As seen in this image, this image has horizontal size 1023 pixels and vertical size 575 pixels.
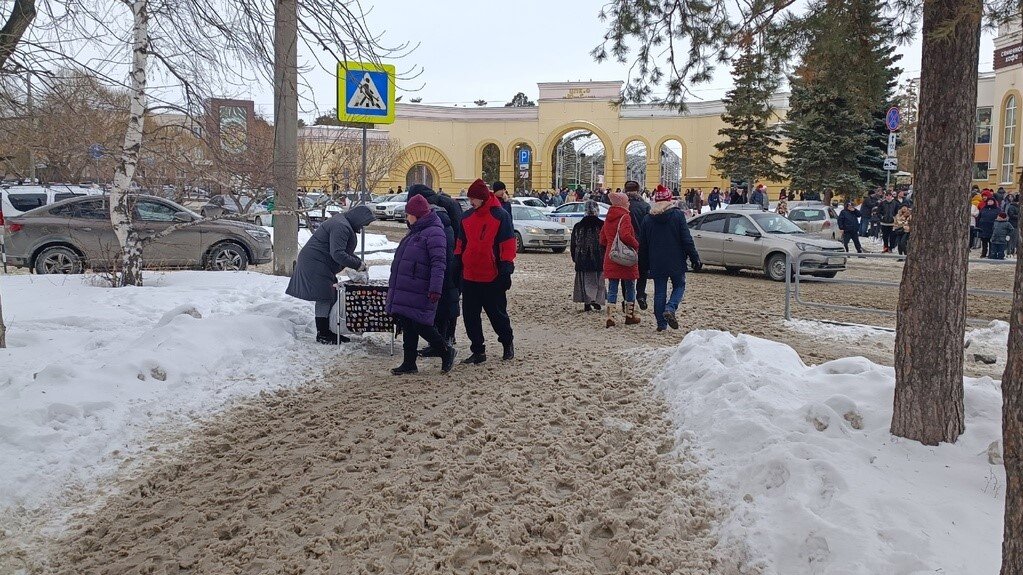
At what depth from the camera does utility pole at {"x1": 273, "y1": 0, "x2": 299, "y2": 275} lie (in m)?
8.77

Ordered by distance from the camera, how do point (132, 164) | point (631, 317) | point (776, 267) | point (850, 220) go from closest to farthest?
point (631, 317)
point (132, 164)
point (776, 267)
point (850, 220)

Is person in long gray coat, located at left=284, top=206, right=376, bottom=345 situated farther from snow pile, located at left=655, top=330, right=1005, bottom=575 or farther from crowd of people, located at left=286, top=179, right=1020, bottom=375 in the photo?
snow pile, located at left=655, top=330, right=1005, bottom=575

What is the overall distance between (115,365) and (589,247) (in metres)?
6.87

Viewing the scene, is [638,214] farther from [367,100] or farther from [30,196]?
[30,196]

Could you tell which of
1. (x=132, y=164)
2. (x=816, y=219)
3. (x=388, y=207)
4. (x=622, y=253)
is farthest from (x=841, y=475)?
(x=388, y=207)

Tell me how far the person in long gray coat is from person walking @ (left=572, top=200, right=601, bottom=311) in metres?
4.05

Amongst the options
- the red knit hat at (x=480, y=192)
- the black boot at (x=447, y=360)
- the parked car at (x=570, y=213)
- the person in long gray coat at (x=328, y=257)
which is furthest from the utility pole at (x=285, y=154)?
the parked car at (x=570, y=213)

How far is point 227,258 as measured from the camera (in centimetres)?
1628

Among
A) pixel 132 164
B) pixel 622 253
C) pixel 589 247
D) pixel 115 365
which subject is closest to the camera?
pixel 115 365

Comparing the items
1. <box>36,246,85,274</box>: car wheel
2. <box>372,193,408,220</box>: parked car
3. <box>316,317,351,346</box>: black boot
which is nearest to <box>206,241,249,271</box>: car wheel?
<box>36,246,85,274</box>: car wheel

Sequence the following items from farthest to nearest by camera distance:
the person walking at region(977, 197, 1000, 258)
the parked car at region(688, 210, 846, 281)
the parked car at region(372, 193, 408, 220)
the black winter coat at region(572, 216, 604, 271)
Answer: the parked car at region(372, 193, 408, 220) → the person walking at region(977, 197, 1000, 258) → the parked car at region(688, 210, 846, 281) → the black winter coat at region(572, 216, 604, 271)

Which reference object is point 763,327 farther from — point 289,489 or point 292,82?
point 289,489

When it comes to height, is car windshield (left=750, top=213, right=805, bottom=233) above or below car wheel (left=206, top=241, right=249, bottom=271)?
above

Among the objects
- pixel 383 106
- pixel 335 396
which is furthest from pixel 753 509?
pixel 383 106
